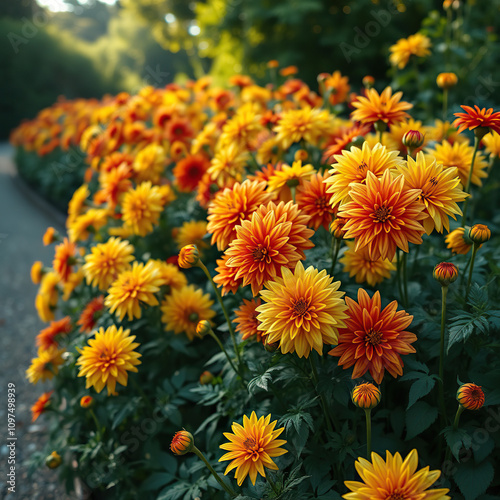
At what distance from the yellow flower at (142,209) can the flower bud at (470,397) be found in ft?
5.18

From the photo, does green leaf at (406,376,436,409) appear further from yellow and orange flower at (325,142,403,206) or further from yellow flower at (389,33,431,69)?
yellow flower at (389,33,431,69)

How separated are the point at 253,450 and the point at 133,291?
2.80ft

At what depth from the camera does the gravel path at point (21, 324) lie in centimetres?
250

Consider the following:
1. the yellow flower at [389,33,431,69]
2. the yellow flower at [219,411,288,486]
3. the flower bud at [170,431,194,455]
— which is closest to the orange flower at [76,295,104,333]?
the flower bud at [170,431,194,455]

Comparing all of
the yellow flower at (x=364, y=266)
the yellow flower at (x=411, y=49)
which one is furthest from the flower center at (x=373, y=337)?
the yellow flower at (x=411, y=49)

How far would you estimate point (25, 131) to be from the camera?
834cm

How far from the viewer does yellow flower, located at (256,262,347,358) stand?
1.18m

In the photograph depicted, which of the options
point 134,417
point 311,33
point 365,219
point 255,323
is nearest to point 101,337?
point 134,417

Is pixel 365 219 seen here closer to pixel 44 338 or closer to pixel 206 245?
pixel 206 245

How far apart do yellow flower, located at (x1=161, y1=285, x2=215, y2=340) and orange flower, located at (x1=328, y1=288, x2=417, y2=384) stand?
0.84m

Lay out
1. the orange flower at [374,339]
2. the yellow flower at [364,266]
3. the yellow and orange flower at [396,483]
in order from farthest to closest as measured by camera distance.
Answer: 1. the yellow flower at [364,266]
2. the orange flower at [374,339]
3. the yellow and orange flower at [396,483]

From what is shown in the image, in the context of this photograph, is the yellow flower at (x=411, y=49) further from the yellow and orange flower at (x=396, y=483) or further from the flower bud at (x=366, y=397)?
the yellow and orange flower at (x=396, y=483)

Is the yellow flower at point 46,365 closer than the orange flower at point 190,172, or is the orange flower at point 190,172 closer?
the yellow flower at point 46,365

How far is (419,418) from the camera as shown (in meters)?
1.33
